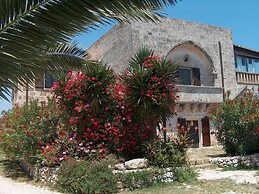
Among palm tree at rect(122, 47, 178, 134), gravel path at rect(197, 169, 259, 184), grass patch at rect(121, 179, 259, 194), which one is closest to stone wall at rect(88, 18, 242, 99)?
palm tree at rect(122, 47, 178, 134)

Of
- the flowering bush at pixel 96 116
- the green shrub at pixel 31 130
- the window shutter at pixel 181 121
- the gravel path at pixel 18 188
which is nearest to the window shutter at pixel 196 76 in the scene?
the window shutter at pixel 181 121

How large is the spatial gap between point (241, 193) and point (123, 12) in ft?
21.7

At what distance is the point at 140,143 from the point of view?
36.2 ft

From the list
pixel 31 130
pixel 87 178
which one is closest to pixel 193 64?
pixel 31 130

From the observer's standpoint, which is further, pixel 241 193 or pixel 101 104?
pixel 101 104

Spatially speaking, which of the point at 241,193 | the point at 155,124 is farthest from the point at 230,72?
the point at 241,193

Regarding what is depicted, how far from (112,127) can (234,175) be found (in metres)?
4.50

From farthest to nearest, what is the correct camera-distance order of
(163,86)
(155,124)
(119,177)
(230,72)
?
(230,72)
(155,124)
(163,86)
(119,177)

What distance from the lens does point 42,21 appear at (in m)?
3.10

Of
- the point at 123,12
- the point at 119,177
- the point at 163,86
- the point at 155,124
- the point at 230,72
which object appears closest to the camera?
the point at 123,12

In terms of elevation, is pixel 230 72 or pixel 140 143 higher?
pixel 230 72

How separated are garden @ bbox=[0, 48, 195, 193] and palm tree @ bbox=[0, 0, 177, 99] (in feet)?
20.2

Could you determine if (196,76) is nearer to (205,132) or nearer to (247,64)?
(205,132)

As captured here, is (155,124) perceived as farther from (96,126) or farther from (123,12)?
(123,12)
